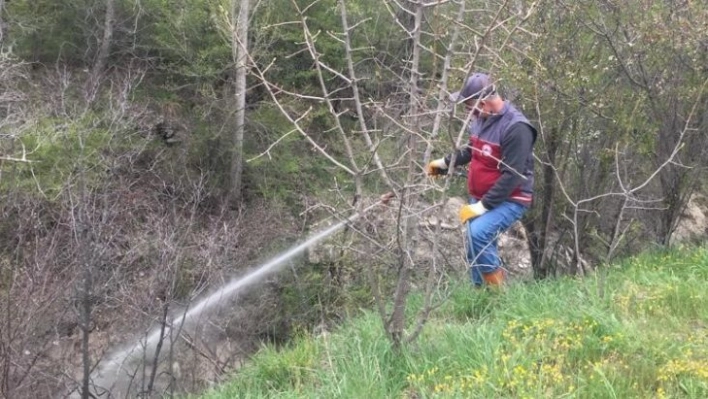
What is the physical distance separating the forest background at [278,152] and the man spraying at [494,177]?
0.98 feet

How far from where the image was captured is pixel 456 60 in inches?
309

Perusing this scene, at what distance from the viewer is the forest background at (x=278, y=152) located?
499 cm

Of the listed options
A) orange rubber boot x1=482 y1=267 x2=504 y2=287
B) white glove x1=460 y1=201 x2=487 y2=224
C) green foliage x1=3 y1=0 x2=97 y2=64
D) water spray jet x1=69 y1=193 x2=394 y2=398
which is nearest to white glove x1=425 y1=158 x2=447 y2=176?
white glove x1=460 y1=201 x2=487 y2=224

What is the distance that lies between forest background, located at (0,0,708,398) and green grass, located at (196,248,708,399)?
261 mm

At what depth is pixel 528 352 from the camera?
12.8ft

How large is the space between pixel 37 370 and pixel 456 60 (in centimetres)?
721

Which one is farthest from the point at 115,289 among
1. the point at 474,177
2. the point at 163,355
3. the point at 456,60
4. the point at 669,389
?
the point at 669,389

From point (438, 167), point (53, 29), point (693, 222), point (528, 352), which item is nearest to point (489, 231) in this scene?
point (438, 167)

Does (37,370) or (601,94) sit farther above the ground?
(601,94)

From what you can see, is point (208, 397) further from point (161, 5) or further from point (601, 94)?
point (161, 5)

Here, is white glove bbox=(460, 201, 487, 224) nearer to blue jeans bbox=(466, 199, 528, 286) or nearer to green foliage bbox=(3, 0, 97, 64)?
blue jeans bbox=(466, 199, 528, 286)

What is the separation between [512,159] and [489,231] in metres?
0.55

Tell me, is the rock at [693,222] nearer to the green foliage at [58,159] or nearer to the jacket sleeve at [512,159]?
the jacket sleeve at [512,159]

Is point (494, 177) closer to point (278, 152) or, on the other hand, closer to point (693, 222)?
point (693, 222)
